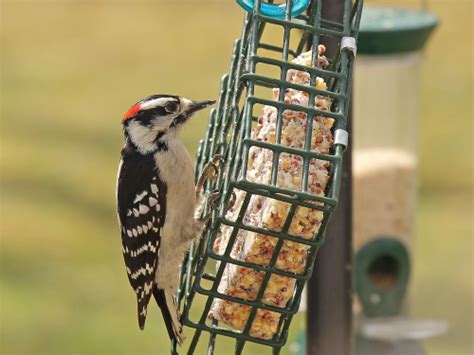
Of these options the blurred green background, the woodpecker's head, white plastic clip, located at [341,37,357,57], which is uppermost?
white plastic clip, located at [341,37,357,57]

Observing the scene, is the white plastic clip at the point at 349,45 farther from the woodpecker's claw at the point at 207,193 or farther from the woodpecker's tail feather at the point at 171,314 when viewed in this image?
the woodpecker's tail feather at the point at 171,314

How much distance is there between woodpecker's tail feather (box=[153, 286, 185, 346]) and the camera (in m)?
5.41

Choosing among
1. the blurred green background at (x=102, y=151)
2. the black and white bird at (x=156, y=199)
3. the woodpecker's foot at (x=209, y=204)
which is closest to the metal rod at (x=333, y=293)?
the woodpecker's foot at (x=209, y=204)

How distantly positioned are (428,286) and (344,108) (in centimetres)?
629

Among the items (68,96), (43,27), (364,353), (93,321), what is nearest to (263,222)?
(364,353)

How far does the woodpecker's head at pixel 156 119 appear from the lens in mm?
5566

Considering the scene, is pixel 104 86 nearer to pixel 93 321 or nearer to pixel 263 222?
pixel 93 321

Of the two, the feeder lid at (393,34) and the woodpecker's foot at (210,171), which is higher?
the feeder lid at (393,34)

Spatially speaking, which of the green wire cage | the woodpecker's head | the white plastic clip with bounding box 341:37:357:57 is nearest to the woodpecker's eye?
the woodpecker's head

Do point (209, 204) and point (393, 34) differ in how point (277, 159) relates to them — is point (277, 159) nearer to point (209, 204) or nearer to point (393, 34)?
point (209, 204)

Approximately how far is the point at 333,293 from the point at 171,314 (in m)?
0.84

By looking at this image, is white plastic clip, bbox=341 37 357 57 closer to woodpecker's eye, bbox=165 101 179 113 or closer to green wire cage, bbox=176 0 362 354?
green wire cage, bbox=176 0 362 354

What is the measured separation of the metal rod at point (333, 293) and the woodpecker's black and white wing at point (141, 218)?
841mm

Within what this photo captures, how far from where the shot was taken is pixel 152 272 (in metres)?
5.49
